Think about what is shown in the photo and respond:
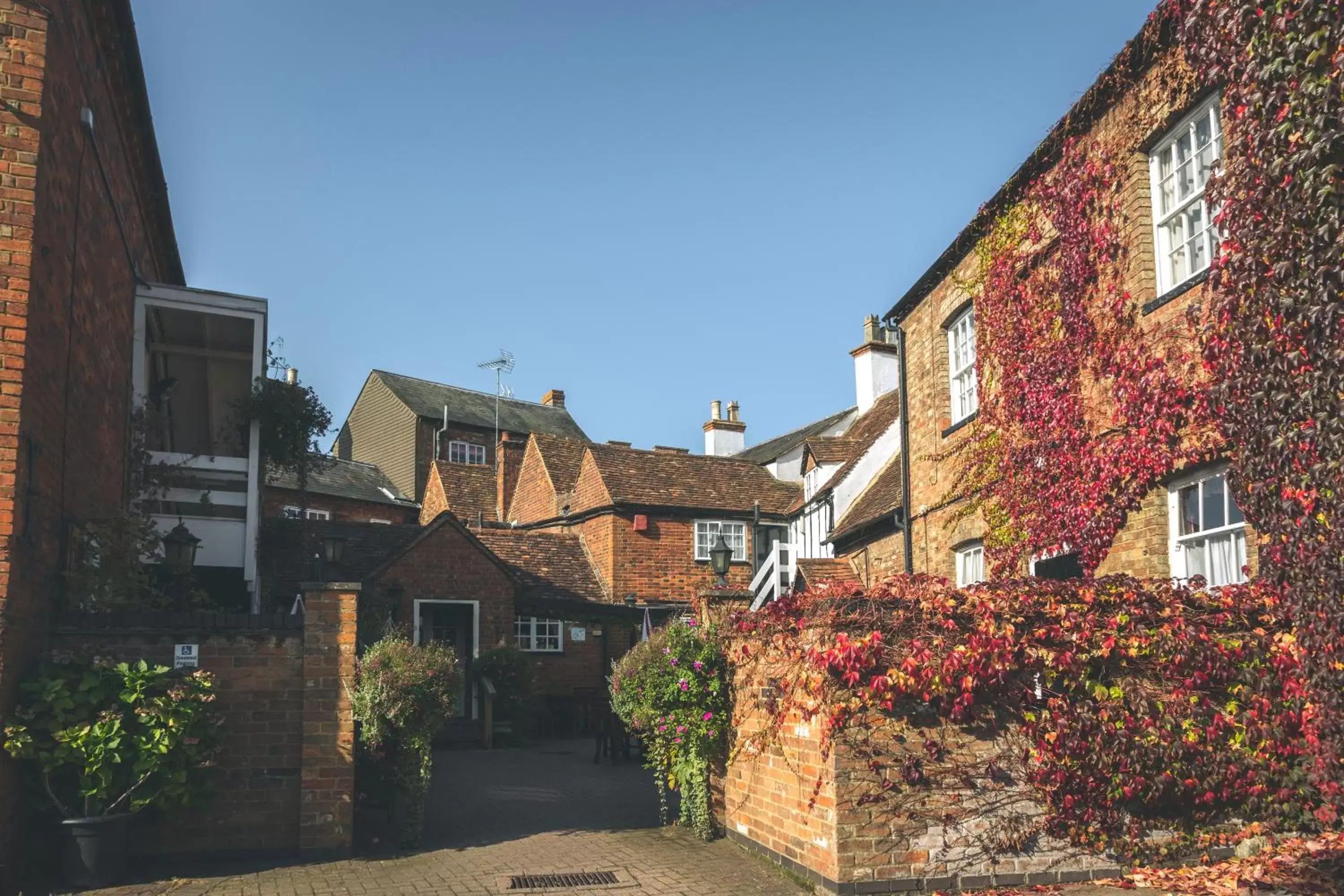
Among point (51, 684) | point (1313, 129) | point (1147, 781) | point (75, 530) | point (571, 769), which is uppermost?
point (1313, 129)

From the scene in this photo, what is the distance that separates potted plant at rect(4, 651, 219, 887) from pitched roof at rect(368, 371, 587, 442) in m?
32.6

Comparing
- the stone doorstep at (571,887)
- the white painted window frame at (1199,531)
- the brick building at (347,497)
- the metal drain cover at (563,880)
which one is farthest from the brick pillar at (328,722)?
the brick building at (347,497)

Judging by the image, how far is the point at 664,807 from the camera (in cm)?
1077

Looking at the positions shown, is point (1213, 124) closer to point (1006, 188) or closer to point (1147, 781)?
point (1006, 188)

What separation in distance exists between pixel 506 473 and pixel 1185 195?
26309mm

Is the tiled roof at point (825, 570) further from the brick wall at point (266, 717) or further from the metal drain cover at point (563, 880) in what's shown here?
the brick wall at point (266, 717)

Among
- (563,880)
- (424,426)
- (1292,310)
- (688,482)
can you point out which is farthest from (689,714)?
(424,426)

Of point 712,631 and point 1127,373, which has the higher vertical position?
point 1127,373

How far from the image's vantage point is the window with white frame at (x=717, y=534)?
27.4 meters

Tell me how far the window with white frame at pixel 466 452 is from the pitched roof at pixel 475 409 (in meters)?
0.87

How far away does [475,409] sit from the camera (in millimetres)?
43906

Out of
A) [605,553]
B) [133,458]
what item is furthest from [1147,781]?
[605,553]

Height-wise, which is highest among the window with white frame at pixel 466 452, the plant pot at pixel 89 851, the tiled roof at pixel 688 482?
the window with white frame at pixel 466 452

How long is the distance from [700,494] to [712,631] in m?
17.4
